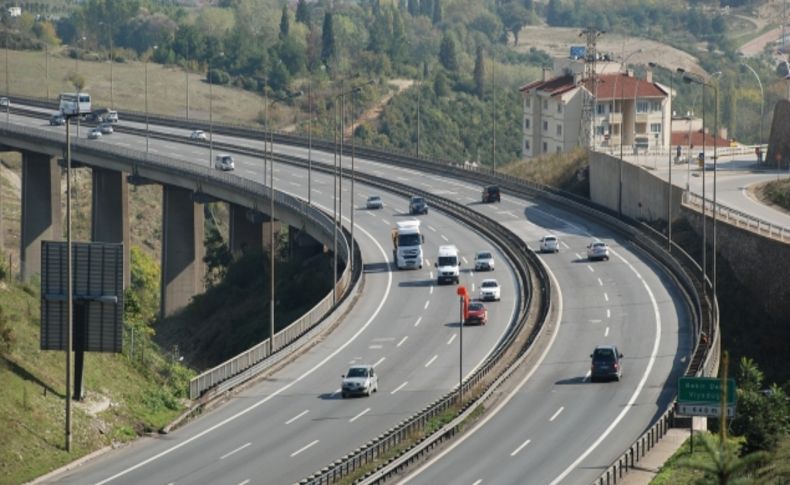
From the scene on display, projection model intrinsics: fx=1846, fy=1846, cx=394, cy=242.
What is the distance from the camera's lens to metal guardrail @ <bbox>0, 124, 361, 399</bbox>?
7312cm

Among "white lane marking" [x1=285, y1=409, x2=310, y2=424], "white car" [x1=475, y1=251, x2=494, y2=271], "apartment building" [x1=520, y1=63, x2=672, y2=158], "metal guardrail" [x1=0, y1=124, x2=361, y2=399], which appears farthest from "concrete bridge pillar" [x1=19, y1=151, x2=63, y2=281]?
"white lane marking" [x1=285, y1=409, x2=310, y2=424]

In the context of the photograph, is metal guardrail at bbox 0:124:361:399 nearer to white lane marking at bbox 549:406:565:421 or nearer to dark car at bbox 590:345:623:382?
white lane marking at bbox 549:406:565:421

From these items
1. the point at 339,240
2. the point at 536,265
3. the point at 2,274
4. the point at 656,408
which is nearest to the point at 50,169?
the point at 339,240

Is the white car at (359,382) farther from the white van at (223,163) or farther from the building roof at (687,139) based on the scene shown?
the building roof at (687,139)

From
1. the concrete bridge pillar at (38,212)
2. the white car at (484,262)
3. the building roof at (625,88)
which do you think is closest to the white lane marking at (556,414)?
the white car at (484,262)

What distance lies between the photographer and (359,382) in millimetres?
71312

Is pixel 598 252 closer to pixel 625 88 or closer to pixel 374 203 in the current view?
pixel 374 203

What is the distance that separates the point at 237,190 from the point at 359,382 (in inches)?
2340

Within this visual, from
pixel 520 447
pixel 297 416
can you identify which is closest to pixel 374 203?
pixel 297 416

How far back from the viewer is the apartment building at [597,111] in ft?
527

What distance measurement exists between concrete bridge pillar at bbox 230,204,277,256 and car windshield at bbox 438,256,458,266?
38393 millimetres

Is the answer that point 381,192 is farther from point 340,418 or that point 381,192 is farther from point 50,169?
point 340,418

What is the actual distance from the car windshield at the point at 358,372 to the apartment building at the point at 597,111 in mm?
83022

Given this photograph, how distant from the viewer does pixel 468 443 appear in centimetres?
6219
